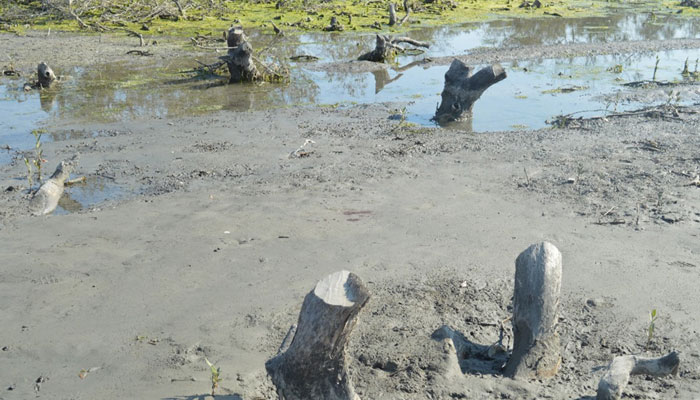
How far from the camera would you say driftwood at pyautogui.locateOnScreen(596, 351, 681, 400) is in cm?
389

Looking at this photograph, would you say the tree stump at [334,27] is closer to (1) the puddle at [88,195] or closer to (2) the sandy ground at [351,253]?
(2) the sandy ground at [351,253]

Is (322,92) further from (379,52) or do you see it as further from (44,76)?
(44,76)

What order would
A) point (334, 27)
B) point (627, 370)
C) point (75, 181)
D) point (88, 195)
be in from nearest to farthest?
point (627, 370)
point (88, 195)
point (75, 181)
point (334, 27)

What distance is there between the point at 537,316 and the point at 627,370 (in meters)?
0.61

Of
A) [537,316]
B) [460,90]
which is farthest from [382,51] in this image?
[537,316]

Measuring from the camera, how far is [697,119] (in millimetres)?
10469

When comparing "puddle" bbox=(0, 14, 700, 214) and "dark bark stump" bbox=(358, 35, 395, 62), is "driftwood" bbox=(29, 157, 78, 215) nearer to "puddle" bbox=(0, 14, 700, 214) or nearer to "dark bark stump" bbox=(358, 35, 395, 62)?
"puddle" bbox=(0, 14, 700, 214)

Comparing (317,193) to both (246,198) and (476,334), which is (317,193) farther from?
(476,334)

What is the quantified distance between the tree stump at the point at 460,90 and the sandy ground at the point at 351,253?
38.0 inches

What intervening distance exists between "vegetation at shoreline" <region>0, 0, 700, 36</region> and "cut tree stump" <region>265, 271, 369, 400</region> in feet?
52.1

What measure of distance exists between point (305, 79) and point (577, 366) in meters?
10.1

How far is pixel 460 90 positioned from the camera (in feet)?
35.1

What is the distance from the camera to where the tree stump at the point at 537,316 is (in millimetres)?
4320

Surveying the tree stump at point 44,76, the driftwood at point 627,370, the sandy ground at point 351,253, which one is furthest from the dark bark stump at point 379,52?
the driftwood at point 627,370
